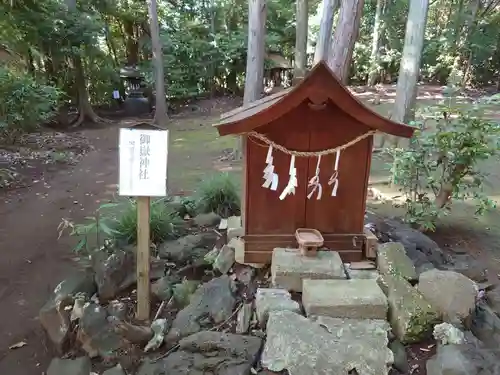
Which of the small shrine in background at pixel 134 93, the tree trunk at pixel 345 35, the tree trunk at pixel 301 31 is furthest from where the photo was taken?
the small shrine in background at pixel 134 93

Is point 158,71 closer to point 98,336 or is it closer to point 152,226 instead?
point 152,226

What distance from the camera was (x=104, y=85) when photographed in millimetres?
16609

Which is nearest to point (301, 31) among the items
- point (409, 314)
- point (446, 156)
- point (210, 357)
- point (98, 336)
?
point (446, 156)

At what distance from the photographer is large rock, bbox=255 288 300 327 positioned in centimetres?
311

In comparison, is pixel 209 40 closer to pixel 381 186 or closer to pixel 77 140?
pixel 77 140

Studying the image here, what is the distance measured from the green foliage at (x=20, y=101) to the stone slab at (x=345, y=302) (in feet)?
25.8

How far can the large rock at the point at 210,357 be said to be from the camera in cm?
278

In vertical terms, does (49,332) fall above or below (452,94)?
below

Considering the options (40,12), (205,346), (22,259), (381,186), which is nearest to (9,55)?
(40,12)

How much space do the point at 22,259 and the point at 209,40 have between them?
1672 cm

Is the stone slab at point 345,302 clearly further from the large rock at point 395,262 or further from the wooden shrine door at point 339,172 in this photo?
the wooden shrine door at point 339,172

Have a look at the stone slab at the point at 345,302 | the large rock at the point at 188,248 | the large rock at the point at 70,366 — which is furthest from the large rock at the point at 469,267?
the large rock at the point at 70,366

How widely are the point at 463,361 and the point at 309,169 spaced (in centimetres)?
181

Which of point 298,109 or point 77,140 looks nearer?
point 298,109
